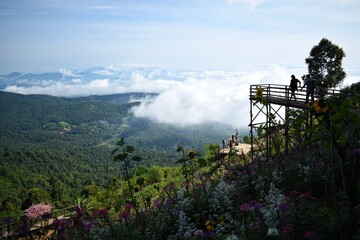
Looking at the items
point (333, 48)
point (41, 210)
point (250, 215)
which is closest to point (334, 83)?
point (333, 48)

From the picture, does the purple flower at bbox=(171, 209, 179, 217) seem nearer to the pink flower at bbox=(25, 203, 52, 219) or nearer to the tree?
the pink flower at bbox=(25, 203, 52, 219)

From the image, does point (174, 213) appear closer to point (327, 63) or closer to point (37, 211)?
point (37, 211)

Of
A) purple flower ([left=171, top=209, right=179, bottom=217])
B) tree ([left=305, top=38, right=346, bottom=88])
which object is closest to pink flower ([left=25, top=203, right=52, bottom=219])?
purple flower ([left=171, top=209, right=179, bottom=217])

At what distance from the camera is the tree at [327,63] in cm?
3281

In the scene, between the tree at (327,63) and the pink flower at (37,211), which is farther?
the tree at (327,63)

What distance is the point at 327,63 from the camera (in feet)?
110

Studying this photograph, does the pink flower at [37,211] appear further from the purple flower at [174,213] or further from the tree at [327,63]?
the tree at [327,63]

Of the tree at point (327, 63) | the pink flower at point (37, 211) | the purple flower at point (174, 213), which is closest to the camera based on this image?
the pink flower at point (37, 211)

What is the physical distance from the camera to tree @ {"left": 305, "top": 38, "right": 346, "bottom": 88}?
3281 centimetres

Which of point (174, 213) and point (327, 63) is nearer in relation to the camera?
point (174, 213)

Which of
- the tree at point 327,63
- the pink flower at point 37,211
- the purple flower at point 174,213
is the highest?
the tree at point 327,63

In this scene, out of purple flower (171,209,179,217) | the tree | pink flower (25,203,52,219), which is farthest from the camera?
the tree

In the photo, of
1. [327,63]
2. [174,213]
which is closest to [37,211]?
[174,213]

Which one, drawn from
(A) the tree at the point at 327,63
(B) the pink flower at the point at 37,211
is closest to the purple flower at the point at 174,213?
(B) the pink flower at the point at 37,211
